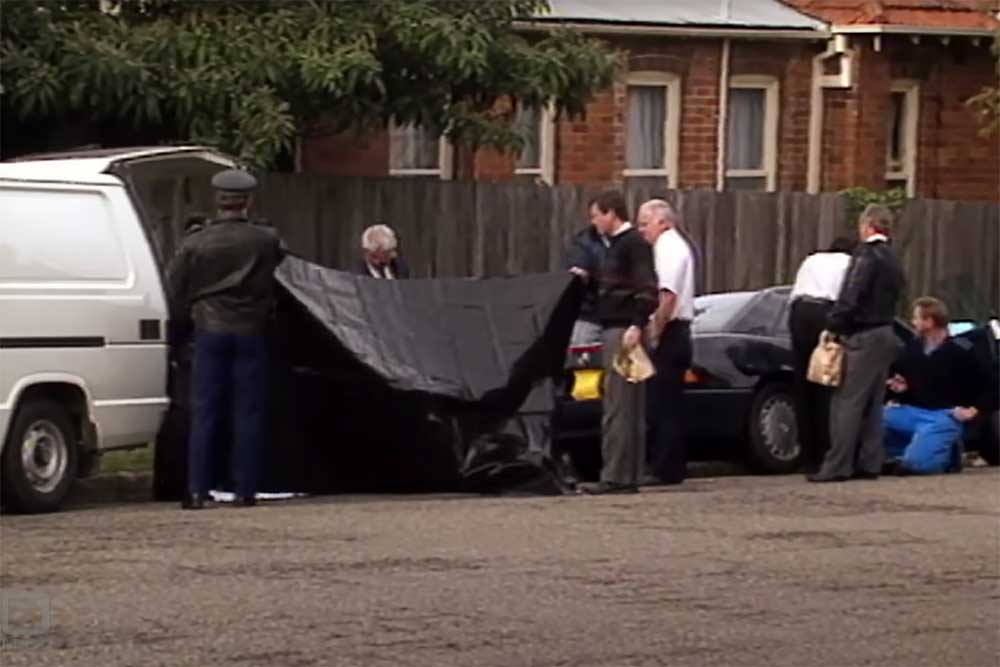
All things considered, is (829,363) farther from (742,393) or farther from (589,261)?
(589,261)

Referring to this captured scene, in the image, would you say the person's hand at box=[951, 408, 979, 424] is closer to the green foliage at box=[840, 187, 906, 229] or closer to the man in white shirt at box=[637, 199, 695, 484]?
the man in white shirt at box=[637, 199, 695, 484]

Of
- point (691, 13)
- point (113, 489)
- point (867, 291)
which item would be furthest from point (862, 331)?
point (691, 13)

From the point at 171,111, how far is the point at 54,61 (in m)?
0.93

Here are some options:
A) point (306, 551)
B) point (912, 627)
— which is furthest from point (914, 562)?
point (306, 551)

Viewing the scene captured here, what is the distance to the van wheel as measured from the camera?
45.5ft

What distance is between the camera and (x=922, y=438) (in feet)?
57.9

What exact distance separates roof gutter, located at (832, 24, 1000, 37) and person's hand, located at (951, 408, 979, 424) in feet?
37.4

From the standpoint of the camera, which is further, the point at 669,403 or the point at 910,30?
the point at 910,30

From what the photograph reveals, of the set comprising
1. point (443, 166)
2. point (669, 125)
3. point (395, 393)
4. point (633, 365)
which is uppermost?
point (669, 125)

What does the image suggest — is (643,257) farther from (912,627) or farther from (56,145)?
(56,145)

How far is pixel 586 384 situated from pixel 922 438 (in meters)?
2.66

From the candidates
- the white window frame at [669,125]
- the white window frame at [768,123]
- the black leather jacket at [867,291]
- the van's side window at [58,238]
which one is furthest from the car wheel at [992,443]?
the white window frame at [768,123]

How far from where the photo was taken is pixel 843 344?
16688 millimetres

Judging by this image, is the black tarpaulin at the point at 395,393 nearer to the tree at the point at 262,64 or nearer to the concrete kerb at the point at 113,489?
the concrete kerb at the point at 113,489
